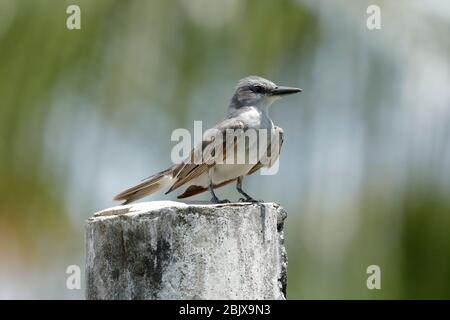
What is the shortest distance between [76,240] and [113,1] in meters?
1.82

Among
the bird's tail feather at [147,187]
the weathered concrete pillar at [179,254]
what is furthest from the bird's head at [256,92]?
the weathered concrete pillar at [179,254]

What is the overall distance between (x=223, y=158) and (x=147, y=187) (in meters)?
0.55

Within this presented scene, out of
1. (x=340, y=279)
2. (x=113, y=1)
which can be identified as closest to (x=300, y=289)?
(x=340, y=279)

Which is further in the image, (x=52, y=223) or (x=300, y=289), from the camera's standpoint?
(x=52, y=223)

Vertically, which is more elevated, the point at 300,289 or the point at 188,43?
the point at 188,43

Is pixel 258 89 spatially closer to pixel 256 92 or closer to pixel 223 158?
pixel 256 92

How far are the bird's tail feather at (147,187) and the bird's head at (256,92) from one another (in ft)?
2.83

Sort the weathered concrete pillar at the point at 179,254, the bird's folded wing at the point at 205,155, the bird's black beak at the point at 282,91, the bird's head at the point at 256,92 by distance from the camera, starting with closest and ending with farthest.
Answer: the weathered concrete pillar at the point at 179,254
the bird's folded wing at the point at 205,155
the bird's black beak at the point at 282,91
the bird's head at the point at 256,92

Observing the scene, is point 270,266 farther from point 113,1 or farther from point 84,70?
point 113,1

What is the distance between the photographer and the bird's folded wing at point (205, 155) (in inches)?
248

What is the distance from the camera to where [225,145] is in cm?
644

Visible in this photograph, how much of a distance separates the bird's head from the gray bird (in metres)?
0.03

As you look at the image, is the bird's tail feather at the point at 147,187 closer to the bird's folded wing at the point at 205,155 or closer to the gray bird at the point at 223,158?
the gray bird at the point at 223,158
